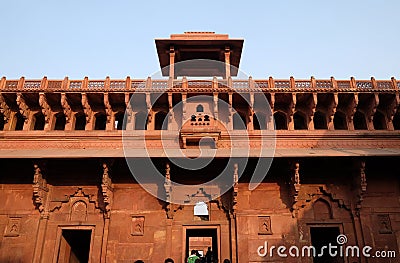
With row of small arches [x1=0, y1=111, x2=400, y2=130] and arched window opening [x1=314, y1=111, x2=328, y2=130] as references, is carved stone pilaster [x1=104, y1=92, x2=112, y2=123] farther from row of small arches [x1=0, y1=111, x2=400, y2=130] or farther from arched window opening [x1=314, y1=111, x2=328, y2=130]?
arched window opening [x1=314, y1=111, x2=328, y2=130]

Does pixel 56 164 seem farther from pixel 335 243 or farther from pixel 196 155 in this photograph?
pixel 335 243

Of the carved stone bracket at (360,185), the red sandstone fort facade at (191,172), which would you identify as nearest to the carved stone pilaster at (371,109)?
the red sandstone fort facade at (191,172)

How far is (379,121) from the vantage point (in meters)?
12.5

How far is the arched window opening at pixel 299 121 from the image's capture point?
40.8 ft

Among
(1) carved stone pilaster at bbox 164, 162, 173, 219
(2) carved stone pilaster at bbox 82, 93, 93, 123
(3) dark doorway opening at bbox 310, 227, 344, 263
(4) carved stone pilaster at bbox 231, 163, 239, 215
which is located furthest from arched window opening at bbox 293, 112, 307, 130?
(2) carved stone pilaster at bbox 82, 93, 93, 123

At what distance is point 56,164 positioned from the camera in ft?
36.3

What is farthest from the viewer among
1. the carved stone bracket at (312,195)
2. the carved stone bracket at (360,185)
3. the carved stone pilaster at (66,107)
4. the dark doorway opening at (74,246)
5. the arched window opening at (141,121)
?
the arched window opening at (141,121)

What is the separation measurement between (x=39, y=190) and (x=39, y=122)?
2961mm

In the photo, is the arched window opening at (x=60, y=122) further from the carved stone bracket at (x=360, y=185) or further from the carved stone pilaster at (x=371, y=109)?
the carved stone pilaster at (x=371, y=109)

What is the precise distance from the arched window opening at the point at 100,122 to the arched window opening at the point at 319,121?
767 cm

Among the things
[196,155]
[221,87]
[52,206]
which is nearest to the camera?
[196,155]

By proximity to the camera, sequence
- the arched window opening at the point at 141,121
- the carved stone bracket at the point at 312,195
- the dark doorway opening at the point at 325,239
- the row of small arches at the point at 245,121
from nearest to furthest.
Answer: the carved stone bracket at the point at 312,195, the dark doorway opening at the point at 325,239, the arched window opening at the point at 141,121, the row of small arches at the point at 245,121

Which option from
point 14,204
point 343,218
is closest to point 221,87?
point 343,218

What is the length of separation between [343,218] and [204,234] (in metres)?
4.69
